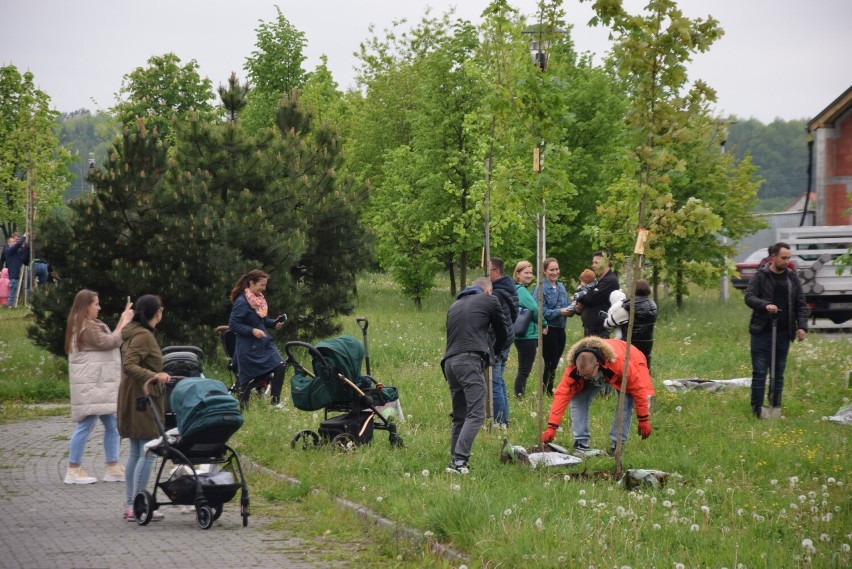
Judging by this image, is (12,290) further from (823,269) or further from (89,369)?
(89,369)

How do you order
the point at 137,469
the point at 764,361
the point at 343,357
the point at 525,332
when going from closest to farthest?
the point at 137,469 → the point at 343,357 → the point at 764,361 → the point at 525,332

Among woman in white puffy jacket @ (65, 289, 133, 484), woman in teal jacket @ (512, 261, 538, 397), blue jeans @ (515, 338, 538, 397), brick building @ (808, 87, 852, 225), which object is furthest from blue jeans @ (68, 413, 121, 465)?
brick building @ (808, 87, 852, 225)

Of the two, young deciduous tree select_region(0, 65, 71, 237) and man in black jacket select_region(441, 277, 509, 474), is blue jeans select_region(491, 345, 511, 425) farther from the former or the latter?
young deciduous tree select_region(0, 65, 71, 237)

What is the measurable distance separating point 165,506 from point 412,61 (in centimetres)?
4504

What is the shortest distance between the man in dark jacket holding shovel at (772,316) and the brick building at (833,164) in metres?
22.3

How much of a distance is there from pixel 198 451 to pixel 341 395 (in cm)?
262

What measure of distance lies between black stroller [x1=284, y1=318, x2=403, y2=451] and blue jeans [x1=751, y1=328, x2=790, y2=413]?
4694 millimetres

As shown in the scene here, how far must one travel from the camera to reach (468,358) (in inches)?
421

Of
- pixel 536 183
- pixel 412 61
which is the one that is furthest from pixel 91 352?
pixel 412 61

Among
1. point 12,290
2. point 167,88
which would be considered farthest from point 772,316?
point 167,88

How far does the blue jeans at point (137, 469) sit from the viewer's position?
9.56m

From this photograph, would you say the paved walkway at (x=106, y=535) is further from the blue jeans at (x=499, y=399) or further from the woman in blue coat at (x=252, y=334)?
the blue jeans at (x=499, y=399)

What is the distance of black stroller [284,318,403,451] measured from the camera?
38.0 ft

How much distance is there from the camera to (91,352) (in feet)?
36.5
